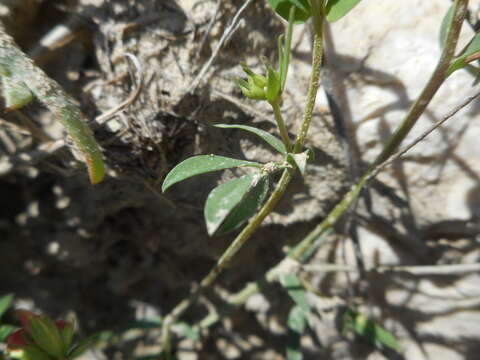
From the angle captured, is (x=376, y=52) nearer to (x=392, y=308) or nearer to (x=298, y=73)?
(x=298, y=73)

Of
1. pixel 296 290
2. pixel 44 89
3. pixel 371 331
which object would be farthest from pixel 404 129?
pixel 44 89

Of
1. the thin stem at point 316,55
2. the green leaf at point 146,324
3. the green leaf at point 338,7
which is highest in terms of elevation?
the green leaf at point 338,7

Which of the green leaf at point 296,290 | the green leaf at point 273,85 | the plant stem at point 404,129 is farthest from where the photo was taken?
the green leaf at point 296,290

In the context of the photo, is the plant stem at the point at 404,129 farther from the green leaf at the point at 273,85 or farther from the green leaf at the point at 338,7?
the green leaf at the point at 273,85

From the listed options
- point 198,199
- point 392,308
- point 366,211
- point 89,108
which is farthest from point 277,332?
point 89,108

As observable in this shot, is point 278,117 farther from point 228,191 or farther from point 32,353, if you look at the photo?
point 32,353

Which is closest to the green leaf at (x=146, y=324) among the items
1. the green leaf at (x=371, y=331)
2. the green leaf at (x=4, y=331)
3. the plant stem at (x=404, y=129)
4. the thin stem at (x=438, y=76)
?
the plant stem at (x=404, y=129)
